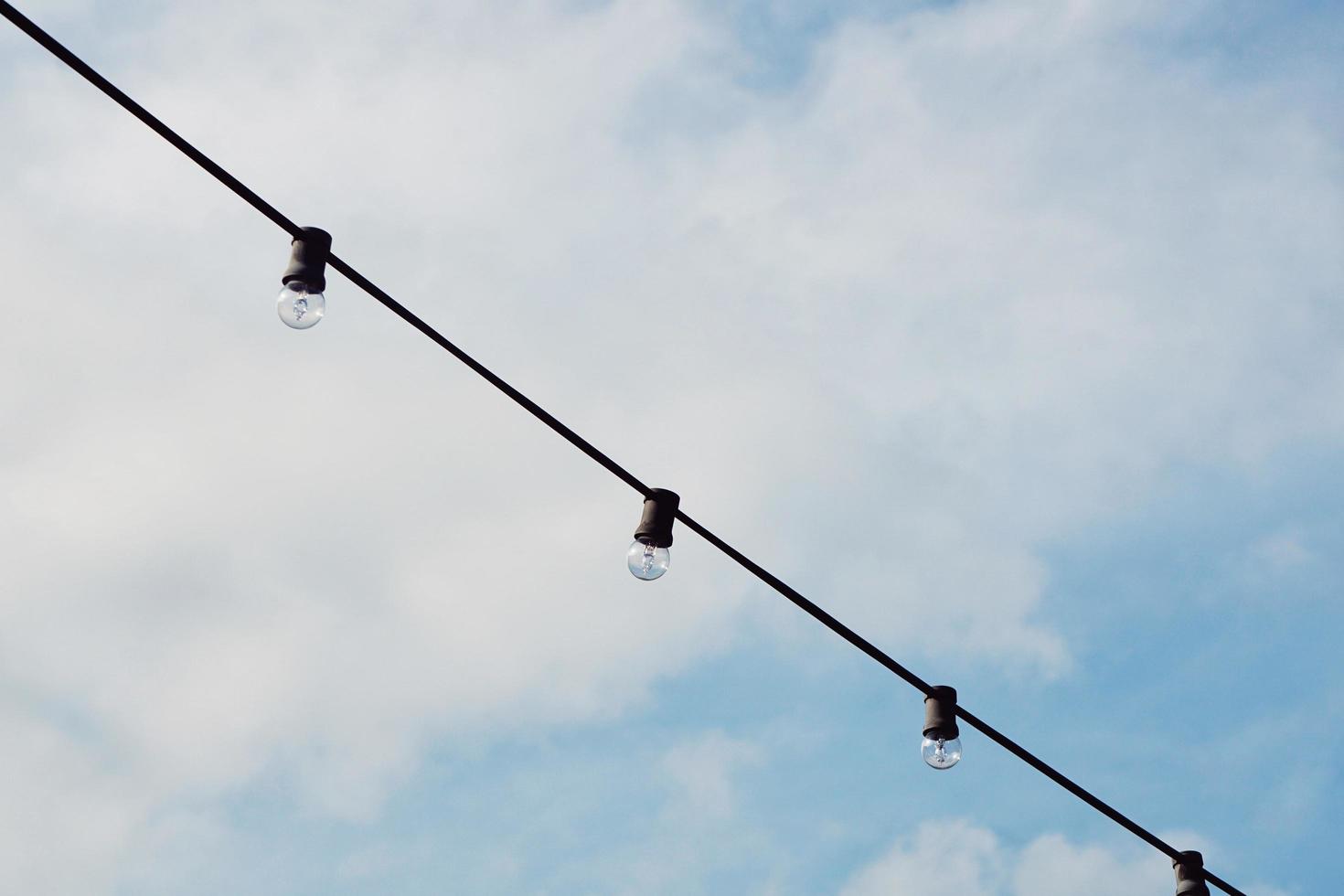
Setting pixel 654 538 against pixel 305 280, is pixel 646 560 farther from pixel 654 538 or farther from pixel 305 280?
pixel 305 280

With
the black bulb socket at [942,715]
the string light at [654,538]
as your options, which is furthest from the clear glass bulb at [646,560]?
the black bulb socket at [942,715]

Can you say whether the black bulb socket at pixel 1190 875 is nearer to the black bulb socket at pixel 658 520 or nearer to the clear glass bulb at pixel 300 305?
the black bulb socket at pixel 658 520

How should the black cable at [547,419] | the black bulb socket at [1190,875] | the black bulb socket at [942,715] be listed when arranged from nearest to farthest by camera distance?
1. the black cable at [547,419]
2. the black bulb socket at [942,715]
3. the black bulb socket at [1190,875]

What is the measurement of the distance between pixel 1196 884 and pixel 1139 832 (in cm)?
86

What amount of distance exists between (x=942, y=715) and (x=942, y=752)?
179 millimetres

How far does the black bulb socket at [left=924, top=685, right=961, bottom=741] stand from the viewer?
7.98m

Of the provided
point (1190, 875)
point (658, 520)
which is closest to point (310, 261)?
point (658, 520)

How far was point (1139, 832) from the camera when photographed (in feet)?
26.3

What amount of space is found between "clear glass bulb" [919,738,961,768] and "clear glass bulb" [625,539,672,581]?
1666 millimetres

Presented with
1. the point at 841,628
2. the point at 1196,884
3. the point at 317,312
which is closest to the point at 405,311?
the point at 317,312

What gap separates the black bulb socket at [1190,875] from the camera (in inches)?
340

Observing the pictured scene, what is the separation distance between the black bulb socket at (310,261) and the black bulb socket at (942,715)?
11.8 feet

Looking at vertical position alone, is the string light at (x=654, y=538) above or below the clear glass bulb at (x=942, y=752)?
above

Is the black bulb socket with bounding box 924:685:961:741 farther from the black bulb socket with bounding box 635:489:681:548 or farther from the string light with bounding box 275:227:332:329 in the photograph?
the string light with bounding box 275:227:332:329
